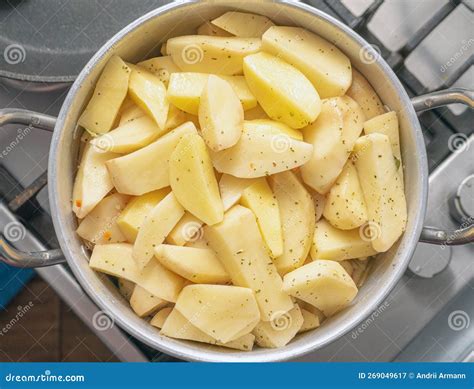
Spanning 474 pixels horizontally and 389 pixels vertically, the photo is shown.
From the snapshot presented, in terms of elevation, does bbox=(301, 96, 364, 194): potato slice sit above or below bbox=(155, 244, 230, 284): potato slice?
above

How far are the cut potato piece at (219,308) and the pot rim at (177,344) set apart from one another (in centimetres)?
4

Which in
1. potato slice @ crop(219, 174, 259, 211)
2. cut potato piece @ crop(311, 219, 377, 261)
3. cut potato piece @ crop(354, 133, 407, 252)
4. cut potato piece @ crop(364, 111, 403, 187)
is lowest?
potato slice @ crop(219, 174, 259, 211)

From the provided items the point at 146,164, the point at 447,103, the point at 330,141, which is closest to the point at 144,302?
the point at 146,164

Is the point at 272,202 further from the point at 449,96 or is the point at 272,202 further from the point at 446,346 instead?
the point at 446,346

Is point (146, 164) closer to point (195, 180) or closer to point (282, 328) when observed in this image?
point (195, 180)

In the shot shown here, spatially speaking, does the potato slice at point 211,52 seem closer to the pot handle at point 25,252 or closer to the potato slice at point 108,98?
the potato slice at point 108,98

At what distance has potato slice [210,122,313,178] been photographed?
2.14 ft

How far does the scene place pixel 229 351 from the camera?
72 centimetres

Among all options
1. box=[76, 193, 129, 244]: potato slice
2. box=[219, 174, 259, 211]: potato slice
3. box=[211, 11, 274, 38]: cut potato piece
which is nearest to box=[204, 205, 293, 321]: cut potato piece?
box=[219, 174, 259, 211]: potato slice

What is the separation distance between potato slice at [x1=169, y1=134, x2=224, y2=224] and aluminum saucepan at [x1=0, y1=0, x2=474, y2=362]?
0.45 feet

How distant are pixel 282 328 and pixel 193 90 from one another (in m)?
0.29

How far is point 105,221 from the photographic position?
2.32 feet

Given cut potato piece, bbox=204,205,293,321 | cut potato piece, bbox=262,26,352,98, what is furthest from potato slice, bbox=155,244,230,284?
cut potato piece, bbox=262,26,352,98

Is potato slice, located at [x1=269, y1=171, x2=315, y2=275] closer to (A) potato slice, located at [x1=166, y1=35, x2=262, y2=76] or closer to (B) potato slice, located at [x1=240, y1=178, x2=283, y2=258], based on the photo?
(B) potato slice, located at [x1=240, y1=178, x2=283, y2=258]
